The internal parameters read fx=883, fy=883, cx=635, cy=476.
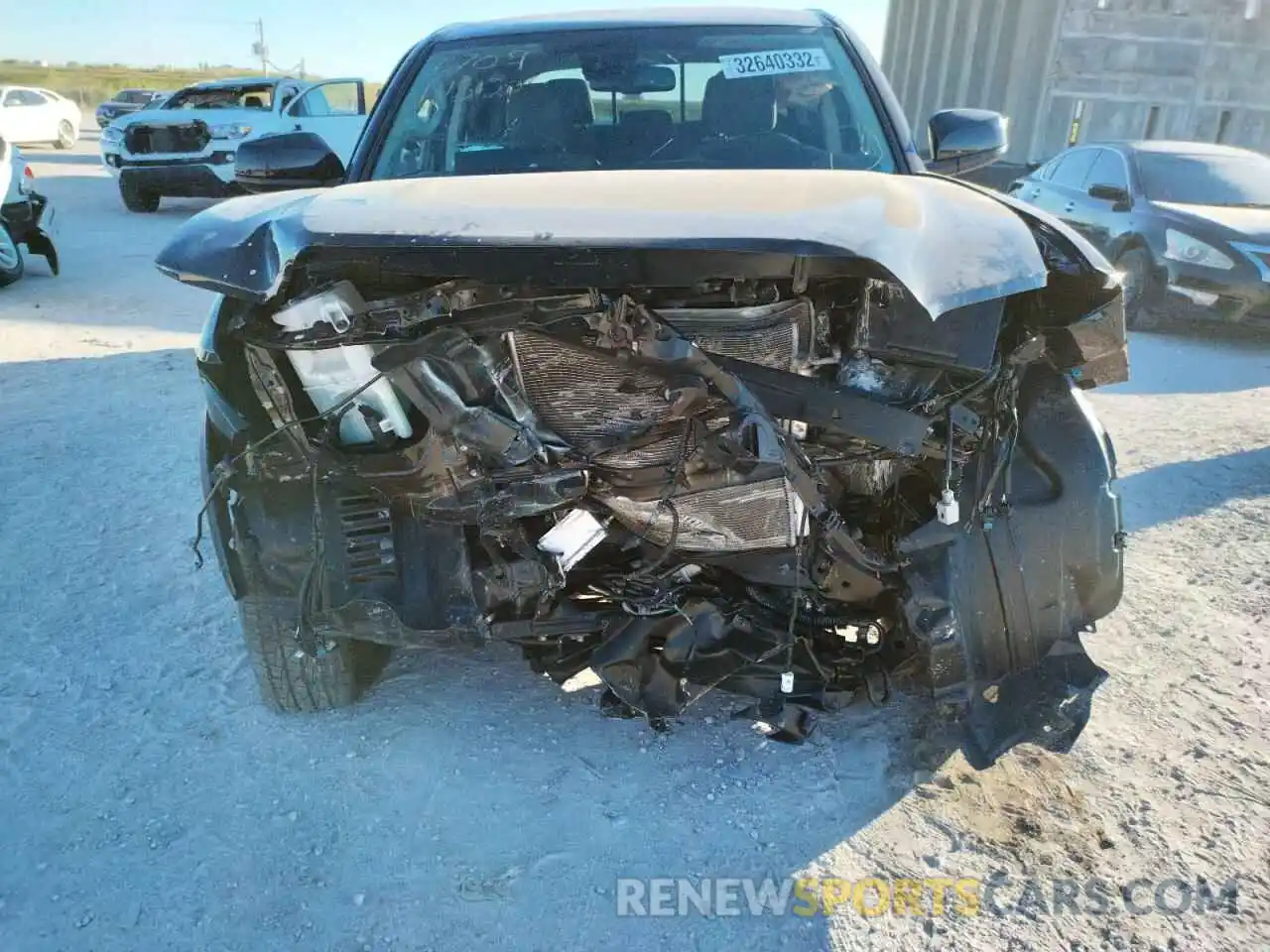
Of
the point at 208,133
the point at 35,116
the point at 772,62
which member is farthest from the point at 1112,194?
the point at 35,116

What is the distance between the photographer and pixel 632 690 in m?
2.34

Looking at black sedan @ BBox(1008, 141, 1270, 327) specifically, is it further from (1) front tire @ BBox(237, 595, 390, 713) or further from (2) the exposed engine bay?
(1) front tire @ BBox(237, 595, 390, 713)

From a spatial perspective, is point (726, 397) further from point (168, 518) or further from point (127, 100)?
point (127, 100)

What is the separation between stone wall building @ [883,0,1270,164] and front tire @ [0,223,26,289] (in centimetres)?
1595

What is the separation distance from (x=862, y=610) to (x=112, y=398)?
494 cm

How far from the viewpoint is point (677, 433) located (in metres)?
2.09

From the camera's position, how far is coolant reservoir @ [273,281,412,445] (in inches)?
77.2

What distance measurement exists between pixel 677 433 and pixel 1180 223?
6796 mm

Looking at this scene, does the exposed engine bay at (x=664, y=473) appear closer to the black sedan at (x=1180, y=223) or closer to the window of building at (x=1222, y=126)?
the black sedan at (x=1180, y=223)

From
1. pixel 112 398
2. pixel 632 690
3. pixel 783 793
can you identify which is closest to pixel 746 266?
pixel 632 690

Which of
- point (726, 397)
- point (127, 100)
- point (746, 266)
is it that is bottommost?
point (127, 100)

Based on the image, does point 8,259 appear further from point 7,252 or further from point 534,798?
point 534,798

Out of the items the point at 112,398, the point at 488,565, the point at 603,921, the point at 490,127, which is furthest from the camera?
the point at 112,398

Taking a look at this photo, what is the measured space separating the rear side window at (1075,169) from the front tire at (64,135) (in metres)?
24.6
